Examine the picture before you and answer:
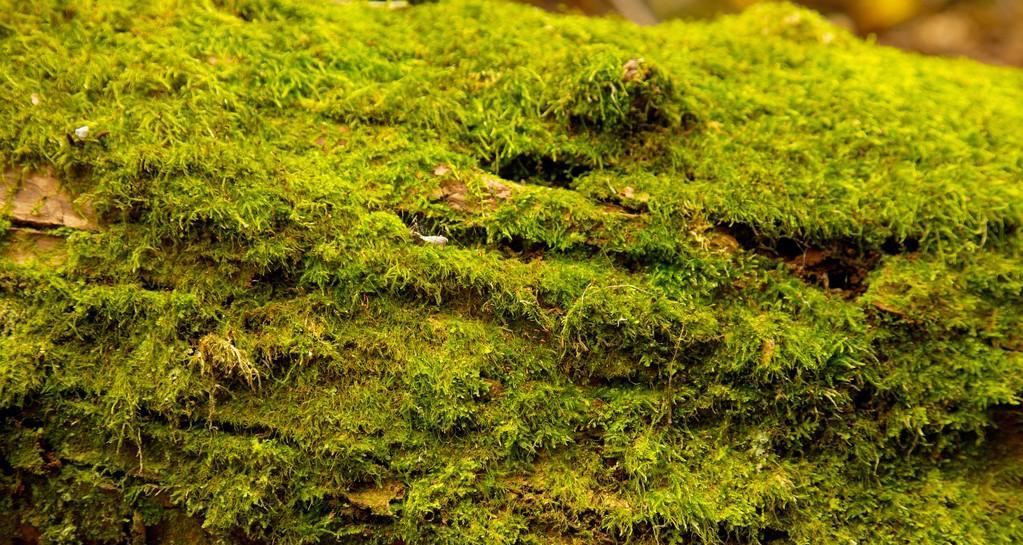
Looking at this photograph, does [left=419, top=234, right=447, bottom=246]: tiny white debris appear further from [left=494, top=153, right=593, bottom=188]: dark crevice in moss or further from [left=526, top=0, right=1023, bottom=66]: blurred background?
[left=526, top=0, right=1023, bottom=66]: blurred background

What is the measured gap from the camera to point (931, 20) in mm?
6867

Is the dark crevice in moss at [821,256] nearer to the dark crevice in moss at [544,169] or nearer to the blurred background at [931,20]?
the dark crevice in moss at [544,169]

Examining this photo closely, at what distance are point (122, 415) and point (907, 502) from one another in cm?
271

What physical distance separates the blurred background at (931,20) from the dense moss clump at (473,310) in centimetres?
508

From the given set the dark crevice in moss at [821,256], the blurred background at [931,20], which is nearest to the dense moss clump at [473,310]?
the dark crevice in moss at [821,256]

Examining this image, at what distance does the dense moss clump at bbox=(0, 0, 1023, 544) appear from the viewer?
1866 millimetres

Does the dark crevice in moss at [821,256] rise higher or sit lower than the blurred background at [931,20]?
lower

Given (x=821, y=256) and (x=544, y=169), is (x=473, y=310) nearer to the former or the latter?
(x=544, y=169)

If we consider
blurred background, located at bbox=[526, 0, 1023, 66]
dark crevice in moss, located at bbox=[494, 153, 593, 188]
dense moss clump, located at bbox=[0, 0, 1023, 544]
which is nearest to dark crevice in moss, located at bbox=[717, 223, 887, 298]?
dense moss clump, located at bbox=[0, 0, 1023, 544]

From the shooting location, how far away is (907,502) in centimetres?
200

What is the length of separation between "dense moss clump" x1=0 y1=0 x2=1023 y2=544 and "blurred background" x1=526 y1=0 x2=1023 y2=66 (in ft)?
16.7

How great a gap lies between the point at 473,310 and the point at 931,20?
782 cm

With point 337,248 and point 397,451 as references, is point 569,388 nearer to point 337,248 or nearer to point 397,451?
point 397,451

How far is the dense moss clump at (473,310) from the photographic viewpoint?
187 centimetres
